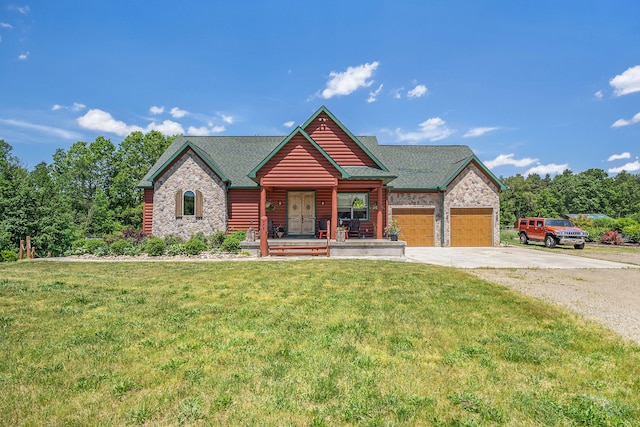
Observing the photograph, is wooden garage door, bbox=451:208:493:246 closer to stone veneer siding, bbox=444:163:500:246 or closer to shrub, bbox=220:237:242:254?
stone veneer siding, bbox=444:163:500:246

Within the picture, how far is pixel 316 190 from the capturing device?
62.8 feet

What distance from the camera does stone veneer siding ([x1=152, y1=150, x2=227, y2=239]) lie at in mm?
18781

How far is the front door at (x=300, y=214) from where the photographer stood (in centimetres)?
1916

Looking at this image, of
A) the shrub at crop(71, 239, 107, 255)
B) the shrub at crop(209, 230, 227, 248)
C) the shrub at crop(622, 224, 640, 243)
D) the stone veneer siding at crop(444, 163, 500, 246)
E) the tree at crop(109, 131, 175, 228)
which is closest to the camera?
the shrub at crop(71, 239, 107, 255)

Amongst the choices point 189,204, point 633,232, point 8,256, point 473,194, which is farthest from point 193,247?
point 633,232

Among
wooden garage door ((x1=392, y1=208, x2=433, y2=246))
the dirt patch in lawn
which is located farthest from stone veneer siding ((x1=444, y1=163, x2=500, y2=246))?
the dirt patch in lawn

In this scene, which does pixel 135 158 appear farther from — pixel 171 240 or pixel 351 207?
pixel 351 207

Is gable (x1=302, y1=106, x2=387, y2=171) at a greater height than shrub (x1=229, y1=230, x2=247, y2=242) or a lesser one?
greater

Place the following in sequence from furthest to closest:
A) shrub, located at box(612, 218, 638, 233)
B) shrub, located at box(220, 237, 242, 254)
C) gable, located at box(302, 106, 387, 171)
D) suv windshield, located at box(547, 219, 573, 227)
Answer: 1. shrub, located at box(612, 218, 638, 233)
2. suv windshield, located at box(547, 219, 573, 227)
3. gable, located at box(302, 106, 387, 171)
4. shrub, located at box(220, 237, 242, 254)

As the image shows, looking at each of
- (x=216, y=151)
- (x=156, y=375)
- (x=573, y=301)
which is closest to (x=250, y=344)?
(x=156, y=375)

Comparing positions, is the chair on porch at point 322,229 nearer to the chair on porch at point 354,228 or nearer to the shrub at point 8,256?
the chair on porch at point 354,228

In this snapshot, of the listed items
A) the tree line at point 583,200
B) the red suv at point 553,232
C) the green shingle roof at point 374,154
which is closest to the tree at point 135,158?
the green shingle roof at point 374,154

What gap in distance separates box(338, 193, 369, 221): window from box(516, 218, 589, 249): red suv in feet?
43.8

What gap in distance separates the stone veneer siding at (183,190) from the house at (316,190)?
60 millimetres
